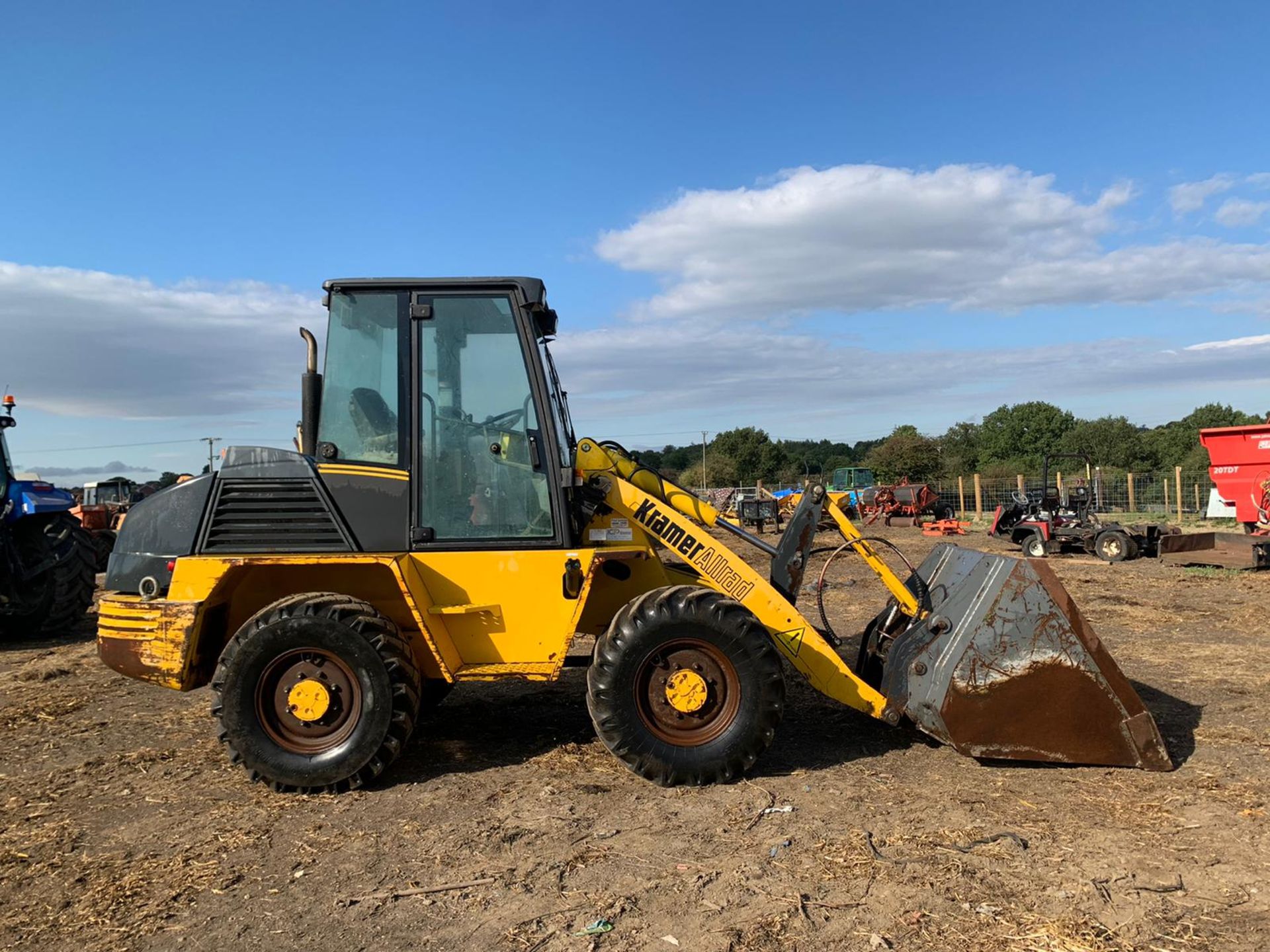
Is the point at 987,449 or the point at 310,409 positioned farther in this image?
the point at 987,449

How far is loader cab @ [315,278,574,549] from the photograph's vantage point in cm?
490

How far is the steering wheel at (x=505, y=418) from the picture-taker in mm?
4988

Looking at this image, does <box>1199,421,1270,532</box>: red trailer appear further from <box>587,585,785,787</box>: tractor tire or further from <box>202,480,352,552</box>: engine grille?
<box>202,480,352,552</box>: engine grille

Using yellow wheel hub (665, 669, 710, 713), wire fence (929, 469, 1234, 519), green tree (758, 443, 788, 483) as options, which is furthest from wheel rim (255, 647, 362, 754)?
green tree (758, 443, 788, 483)

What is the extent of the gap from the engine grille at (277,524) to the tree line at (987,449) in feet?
133

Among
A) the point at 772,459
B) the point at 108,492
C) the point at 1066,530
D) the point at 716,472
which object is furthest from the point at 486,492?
the point at 772,459

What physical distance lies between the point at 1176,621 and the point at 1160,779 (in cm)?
586

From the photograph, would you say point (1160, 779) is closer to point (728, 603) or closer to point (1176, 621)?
point (728, 603)

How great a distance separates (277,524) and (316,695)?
948 mm

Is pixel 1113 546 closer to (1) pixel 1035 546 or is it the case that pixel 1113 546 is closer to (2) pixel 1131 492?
(1) pixel 1035 546

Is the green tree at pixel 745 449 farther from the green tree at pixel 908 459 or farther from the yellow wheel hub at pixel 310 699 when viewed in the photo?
the yellow wheel hub at pixel 310 699

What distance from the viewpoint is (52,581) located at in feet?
33.3

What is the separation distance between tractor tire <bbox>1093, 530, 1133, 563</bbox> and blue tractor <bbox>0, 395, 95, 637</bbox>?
16807 millimetres

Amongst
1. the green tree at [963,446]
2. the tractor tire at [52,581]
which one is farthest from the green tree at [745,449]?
the tractor tire at [52,581]
